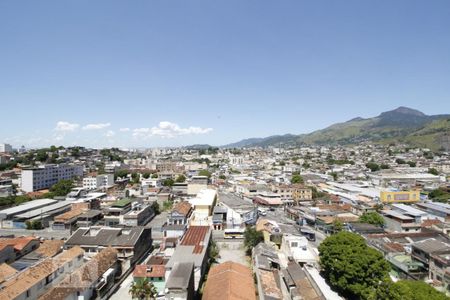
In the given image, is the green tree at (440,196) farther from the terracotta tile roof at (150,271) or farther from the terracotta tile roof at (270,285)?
the terracotta tile roof at (150,271)

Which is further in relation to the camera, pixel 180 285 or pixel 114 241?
pixel 114 241

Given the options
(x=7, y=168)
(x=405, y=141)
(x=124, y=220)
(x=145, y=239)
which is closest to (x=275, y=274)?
(x=145, y=239)

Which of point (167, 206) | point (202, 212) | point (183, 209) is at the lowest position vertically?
point (167, 206)

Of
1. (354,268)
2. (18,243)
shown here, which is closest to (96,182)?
(18,243)

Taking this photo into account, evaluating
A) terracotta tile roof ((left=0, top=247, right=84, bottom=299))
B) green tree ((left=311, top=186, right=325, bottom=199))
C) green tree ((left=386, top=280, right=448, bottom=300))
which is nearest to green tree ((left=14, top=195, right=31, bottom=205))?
terracotta tile roof ((left=0, top=247, right=84, bottom=299))

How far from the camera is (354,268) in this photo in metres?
16.9

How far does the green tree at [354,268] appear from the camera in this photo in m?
16.8

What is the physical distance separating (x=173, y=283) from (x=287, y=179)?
51.4 m

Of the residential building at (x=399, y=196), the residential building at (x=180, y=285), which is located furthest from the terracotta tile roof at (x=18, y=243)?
the residential building at (x=399, y=196)

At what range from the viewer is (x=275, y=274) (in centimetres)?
1977

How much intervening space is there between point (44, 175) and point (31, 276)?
150 ft

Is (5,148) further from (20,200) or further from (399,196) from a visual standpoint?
(399,196)

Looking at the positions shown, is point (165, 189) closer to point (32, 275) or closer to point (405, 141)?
point (32, 275)

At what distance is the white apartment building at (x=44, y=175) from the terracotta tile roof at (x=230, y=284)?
47.1m
